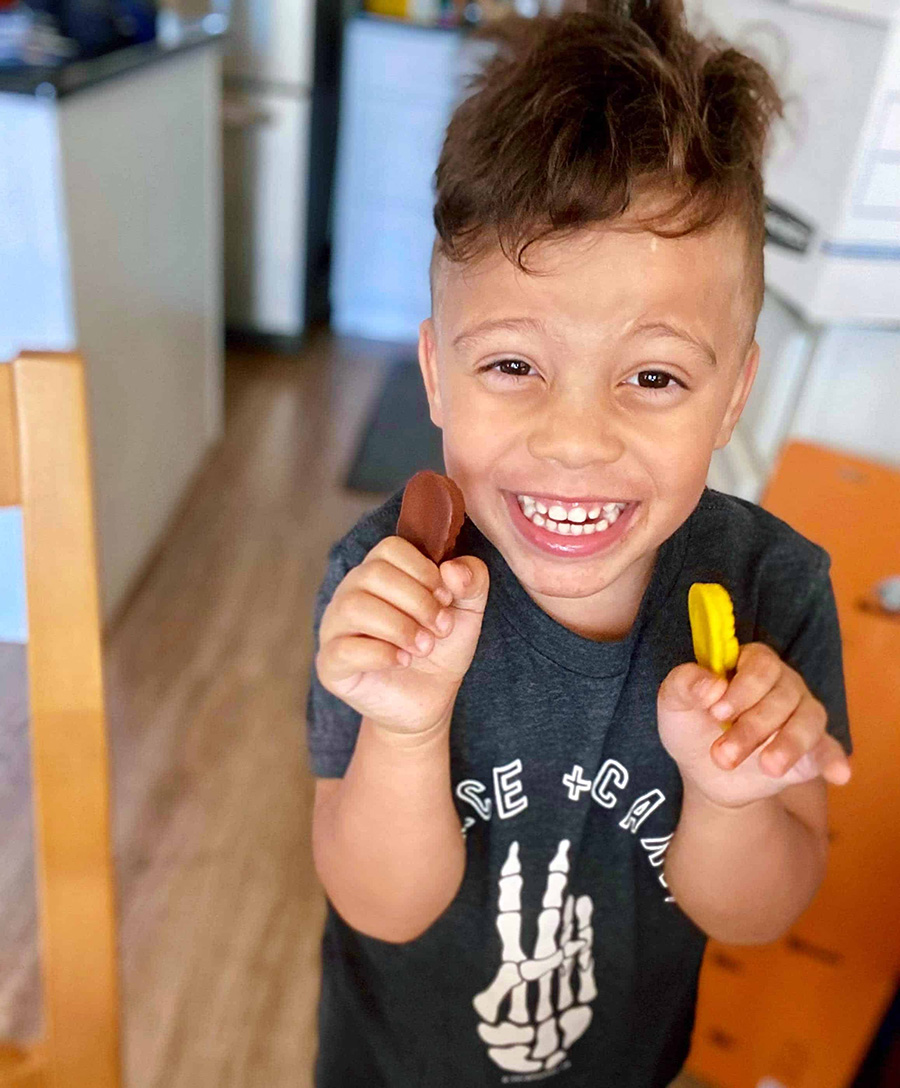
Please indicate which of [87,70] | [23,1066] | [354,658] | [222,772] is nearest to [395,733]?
[354,658]

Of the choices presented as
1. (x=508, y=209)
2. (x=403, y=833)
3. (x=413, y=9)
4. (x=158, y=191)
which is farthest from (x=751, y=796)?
(x=413, y=9)

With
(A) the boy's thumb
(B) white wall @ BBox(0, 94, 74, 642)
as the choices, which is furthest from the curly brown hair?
(B) white wall @ BBox(0, 94, 74, 642)

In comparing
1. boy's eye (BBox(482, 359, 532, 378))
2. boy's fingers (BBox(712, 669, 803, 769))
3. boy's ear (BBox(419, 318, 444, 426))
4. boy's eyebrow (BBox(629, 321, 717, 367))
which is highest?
boy's eyebrow (BBox(629, 321, 717, 367))

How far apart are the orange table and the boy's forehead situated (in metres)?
0.15

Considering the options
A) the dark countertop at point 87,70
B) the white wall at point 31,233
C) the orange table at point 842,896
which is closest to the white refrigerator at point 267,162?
the dark countertop at point 87,70

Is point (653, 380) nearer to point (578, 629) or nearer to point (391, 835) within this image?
point (578, 629)

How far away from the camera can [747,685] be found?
35 centimetres

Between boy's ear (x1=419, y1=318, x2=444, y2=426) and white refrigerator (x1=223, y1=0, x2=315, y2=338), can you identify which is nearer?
boy's ear (x1=419, y1=318, x2=444, y2=426)

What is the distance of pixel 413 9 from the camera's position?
8.37 ft

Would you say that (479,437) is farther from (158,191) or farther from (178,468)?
(178,468)

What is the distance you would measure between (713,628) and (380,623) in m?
0.12

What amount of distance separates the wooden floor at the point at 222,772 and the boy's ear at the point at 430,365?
256 millimetres

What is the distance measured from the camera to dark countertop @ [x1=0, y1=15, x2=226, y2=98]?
1179 mm

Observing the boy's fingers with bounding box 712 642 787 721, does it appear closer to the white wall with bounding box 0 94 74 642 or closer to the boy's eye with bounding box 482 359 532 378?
the boy's eye with bounding box 482 359 532 378
